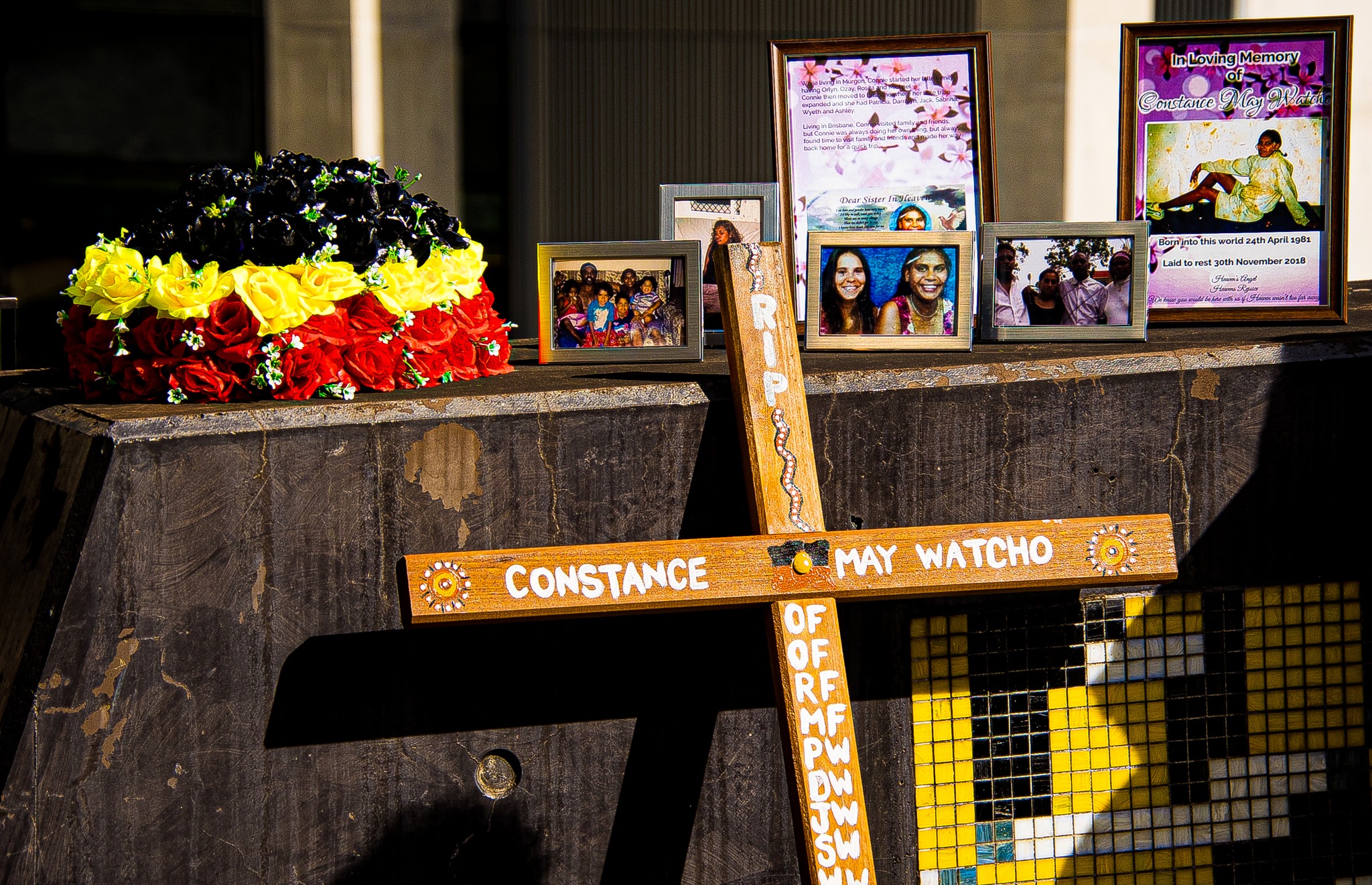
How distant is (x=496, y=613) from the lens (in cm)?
186

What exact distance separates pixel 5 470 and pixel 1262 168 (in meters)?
2.46

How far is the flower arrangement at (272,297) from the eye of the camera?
2080mm

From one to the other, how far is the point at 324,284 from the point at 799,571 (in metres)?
0.87

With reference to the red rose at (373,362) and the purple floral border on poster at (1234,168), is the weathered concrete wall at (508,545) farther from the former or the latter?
the purple floral border on poster at (1234,168)

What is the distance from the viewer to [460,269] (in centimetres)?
237

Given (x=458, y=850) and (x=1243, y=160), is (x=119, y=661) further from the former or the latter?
(x=1243, y=160)

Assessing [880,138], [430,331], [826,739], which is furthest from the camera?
[880,138]

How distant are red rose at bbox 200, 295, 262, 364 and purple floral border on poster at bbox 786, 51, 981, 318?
1.14 m

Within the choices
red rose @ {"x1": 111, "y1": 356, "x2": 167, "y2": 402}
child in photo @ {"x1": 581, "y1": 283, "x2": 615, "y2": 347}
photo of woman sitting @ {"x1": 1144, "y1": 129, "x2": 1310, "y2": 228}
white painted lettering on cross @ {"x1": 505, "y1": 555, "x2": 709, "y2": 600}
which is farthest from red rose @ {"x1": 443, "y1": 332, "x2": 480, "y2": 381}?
photo of woman sitting @ {"x1": 1144, "y1": 129, "x2": 1310, "y2": 228}

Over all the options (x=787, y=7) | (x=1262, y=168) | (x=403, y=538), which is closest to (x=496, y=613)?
(x=403, y=538)

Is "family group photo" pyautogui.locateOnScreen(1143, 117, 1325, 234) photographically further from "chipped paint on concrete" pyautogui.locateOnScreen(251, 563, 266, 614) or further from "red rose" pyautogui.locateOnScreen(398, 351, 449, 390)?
"chipped paint on concrete" pyautogui.locateOnScreen(251, 563, 266, 614)

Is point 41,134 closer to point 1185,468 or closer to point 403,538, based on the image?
point 403,538

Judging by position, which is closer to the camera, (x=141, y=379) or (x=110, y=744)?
(x=110, y=744)

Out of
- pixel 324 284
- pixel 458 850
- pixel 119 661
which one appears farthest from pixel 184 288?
pixel 458 850
